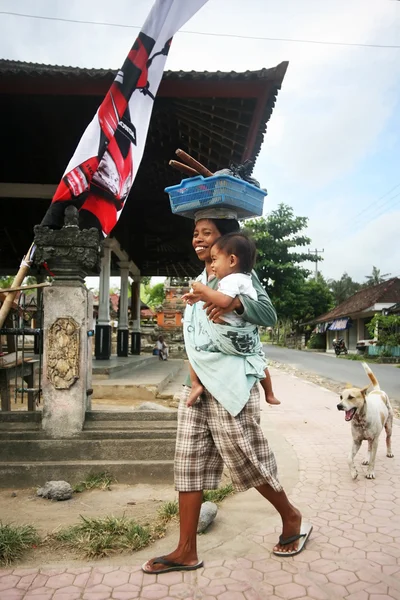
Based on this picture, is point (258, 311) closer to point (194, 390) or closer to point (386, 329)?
point (194, 390)

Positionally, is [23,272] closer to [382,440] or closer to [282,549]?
[282,549]

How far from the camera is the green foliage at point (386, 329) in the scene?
24625 mm

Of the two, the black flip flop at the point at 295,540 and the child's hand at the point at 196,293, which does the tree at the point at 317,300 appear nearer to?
the black flip flop at the point at 295,540

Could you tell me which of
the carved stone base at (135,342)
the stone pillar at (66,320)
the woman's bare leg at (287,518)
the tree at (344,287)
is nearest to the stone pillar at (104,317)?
the carved stone base at (135,342)

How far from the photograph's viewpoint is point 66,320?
4004 mm

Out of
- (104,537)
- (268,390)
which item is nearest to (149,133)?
(268,390)

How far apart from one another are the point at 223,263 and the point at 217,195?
0.38 meters

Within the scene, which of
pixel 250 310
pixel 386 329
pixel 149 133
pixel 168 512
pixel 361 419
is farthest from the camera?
pixel 386 329

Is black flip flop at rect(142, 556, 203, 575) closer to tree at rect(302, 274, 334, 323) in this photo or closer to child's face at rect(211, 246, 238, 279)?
child's face at rect(211, 246, 238, 279)

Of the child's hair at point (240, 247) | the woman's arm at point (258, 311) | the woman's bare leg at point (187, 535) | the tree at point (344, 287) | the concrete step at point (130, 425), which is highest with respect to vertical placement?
the tree at point (344, 287)

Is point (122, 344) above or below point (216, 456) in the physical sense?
above

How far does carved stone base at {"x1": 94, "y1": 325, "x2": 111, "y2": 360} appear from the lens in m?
10.4

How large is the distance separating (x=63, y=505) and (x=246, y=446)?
174cm

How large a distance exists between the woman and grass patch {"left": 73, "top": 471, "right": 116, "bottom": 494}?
141 cm
